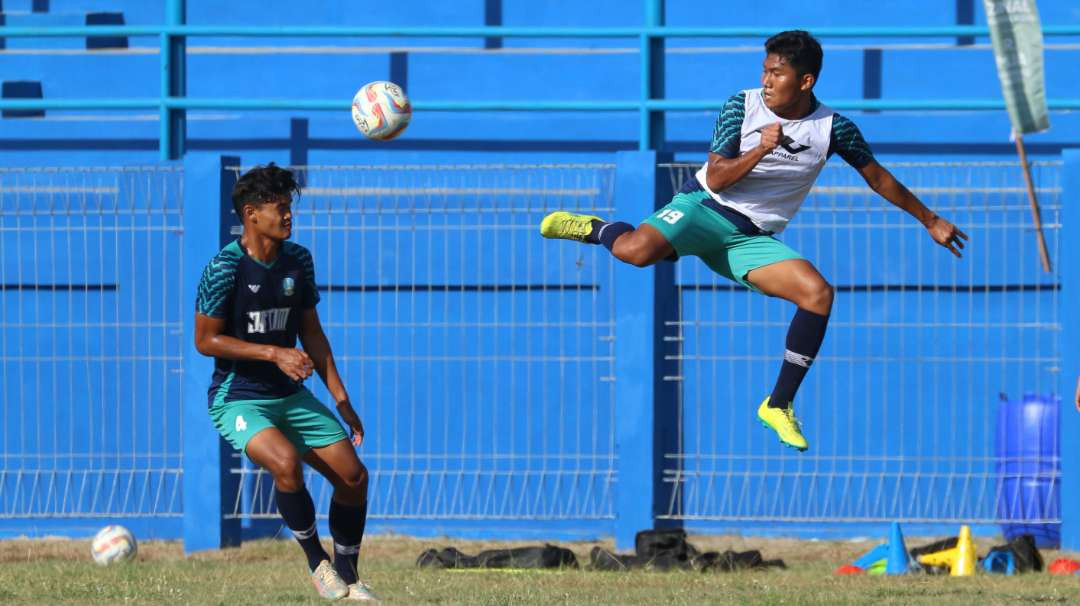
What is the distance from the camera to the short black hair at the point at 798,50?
280 inches

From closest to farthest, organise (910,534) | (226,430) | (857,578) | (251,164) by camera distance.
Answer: (226,430) < (857,578) < (910,534) < (251,164)

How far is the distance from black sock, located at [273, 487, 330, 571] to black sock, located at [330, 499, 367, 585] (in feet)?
0.42

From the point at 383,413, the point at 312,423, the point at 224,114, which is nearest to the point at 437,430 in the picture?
the point at 383,413

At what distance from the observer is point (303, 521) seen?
24.4 feet

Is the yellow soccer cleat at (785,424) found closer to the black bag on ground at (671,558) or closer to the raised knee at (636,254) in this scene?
the raised knee at (636,254)

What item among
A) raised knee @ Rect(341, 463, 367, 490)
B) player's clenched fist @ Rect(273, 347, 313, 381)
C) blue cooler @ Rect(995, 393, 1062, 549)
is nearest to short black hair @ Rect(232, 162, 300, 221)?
player's clenched fist @ Rect(273, 347, 313, 381)

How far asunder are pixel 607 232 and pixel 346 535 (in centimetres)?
173

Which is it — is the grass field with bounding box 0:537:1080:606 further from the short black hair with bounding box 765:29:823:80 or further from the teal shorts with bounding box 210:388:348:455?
the short black hair with bounding box 765:29:823:80

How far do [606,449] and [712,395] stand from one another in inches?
31.6

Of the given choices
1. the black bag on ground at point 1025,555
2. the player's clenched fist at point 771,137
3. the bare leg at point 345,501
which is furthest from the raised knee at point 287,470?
the black bag on ground at point 1025,555

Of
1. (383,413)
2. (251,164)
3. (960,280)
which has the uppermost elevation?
(251,164)

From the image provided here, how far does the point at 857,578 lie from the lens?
916 cm

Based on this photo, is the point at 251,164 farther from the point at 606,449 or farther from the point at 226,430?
the point at 226,430

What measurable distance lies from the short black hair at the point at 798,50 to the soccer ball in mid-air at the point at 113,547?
5096 mm
